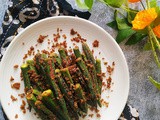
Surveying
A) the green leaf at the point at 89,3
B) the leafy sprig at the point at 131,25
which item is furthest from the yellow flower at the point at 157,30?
the green leaf at the point at 89,3

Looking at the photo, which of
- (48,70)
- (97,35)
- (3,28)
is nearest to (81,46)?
(97,35)

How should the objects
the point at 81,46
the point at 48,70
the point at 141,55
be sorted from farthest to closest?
the point at 141,55 → the point at 81,46 → the point at 48,70

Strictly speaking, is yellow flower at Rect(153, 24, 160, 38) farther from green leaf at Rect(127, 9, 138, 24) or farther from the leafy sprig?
green leaf at Rect(127, 9, 138, 24)

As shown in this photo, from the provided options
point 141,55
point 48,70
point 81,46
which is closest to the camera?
point 48,70

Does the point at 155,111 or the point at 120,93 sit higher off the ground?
the point at 120,93

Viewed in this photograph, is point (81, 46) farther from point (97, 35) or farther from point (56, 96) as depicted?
point (56, 96)

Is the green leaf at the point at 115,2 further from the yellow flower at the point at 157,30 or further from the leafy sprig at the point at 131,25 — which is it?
the yellow flower at the point at 157,30
